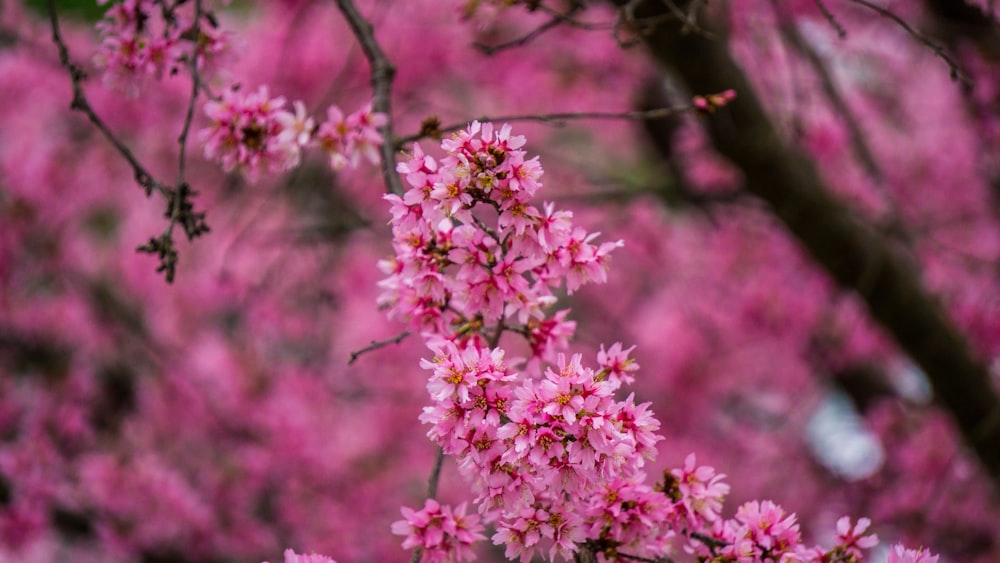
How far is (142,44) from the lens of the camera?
1854mm

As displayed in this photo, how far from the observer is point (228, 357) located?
529 cm

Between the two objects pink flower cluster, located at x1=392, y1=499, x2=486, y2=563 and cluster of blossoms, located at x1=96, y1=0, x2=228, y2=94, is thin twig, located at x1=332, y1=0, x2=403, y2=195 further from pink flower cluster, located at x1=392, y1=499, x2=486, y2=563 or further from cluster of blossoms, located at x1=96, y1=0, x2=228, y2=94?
pink flower cluster, located at x1=392, y1=499, x2=486, y2=563

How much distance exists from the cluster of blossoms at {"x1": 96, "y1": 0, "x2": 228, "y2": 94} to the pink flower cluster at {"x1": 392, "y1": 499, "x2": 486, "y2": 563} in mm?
1115

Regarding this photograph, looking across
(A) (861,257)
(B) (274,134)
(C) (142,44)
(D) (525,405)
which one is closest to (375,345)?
(D) (525,405)

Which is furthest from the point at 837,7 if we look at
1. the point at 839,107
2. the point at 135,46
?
the point at 135,46

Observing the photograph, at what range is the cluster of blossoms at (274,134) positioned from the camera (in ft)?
5.59

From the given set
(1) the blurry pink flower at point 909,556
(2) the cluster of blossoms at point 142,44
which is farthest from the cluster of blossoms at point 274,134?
(1) the blurry pink flower at point 909,556

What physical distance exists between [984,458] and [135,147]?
5.44 meters

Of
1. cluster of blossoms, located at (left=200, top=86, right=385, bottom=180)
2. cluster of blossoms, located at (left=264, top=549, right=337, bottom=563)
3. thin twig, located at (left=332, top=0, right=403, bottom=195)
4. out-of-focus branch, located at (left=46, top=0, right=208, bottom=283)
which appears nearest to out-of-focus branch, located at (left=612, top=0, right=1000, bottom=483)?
thin twig, located at (left=332, top=0, right=403, bottom=195)

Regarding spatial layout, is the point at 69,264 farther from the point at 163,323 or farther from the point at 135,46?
the point at 135,46

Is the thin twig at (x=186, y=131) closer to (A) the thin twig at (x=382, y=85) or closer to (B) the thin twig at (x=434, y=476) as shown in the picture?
(A) the thin twig at (x=382, y=85)

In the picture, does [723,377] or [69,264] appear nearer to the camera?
[69,264]

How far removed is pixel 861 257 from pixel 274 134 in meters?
2.45

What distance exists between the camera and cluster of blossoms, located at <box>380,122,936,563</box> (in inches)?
49.7
